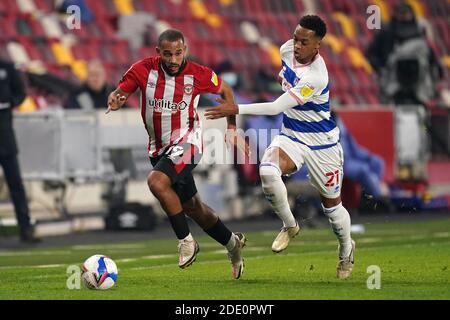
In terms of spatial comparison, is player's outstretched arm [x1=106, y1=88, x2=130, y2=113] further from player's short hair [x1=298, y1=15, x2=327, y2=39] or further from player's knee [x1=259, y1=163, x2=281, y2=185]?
player's short hair [x1=298, y1=15, x2=327, y2=39]

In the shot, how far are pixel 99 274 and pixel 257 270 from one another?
2.37 m

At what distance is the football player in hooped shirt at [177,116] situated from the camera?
36.9 feet

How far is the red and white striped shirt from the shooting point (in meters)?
11.4

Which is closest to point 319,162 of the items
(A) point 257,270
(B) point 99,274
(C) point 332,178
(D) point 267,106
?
(C) point 332,178

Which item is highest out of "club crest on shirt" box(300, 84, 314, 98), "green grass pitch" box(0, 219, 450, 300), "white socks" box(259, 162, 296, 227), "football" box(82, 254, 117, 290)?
"club crest on shirt" box(300, 84, 314, 98)

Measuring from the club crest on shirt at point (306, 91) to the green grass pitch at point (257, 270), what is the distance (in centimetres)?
146

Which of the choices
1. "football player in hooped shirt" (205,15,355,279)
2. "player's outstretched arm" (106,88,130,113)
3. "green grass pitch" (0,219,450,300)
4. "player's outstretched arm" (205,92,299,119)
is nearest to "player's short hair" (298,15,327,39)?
"football player in hooped shirt" (205,15,355,279)

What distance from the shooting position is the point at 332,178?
11469mm

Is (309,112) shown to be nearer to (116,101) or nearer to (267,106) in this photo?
(267,106)

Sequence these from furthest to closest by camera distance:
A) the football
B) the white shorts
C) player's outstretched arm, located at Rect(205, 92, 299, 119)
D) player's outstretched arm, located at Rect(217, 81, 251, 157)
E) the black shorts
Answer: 1. the white shorts
2. the black shorts
3. player's outstretched arm, located at Rect(217, 81, 251, 157)
4. player's outstretched arm, located at Rect(205, 92, 299, 119)
5. the football

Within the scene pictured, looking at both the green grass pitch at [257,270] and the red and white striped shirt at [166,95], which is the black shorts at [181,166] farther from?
the green grass pitch at [257,270]

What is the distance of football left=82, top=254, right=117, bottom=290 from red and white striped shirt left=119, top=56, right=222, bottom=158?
52.2 inches

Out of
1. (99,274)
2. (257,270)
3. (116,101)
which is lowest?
(257,270)

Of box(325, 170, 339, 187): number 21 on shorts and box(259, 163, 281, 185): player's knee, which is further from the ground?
box(259, 163, 281, 185): player's knee
